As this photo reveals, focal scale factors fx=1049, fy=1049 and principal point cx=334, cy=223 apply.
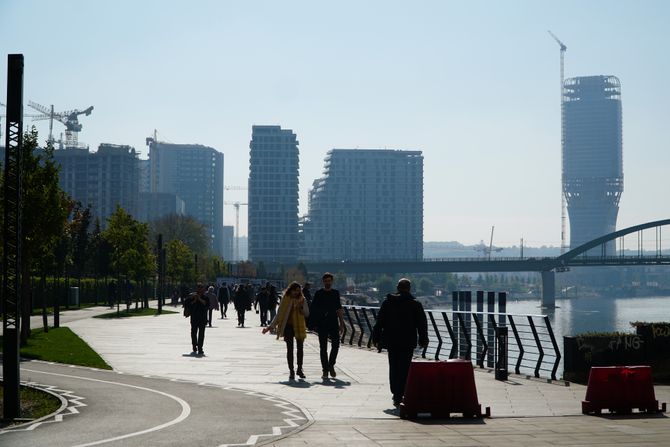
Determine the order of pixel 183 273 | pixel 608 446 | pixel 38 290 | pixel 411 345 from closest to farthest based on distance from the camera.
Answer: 1. pixel 608 446
2. pixel 411 345
3. pixel 38 290
4. pixel 183 273

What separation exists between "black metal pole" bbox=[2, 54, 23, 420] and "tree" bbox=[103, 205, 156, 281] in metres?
48.0

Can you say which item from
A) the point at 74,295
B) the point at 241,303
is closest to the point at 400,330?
the point at 241,303

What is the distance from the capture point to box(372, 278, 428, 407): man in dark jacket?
16156 millimetres

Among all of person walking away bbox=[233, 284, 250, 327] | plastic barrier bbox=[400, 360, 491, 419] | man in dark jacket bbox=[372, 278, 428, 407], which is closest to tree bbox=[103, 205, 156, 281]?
person walking away bbox=[233, 284, 250, 327]

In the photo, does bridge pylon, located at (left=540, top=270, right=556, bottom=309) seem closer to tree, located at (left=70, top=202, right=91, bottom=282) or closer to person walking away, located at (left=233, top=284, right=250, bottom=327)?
tree, located at (left=70, top=202, right=91, bottom=282)

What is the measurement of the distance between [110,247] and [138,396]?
62.2 meters

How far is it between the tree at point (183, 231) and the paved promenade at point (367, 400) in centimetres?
10985

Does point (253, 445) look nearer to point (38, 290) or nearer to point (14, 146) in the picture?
point (14, 146)

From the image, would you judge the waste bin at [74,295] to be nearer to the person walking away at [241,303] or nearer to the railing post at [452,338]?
the person walking away at [241,303]

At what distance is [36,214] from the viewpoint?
30.0 metres

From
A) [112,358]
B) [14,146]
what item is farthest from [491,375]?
[14,146]

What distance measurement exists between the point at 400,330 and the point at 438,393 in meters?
1.84

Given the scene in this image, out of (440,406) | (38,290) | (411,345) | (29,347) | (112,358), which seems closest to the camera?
(440,406)

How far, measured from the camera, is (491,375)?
2177 cm
